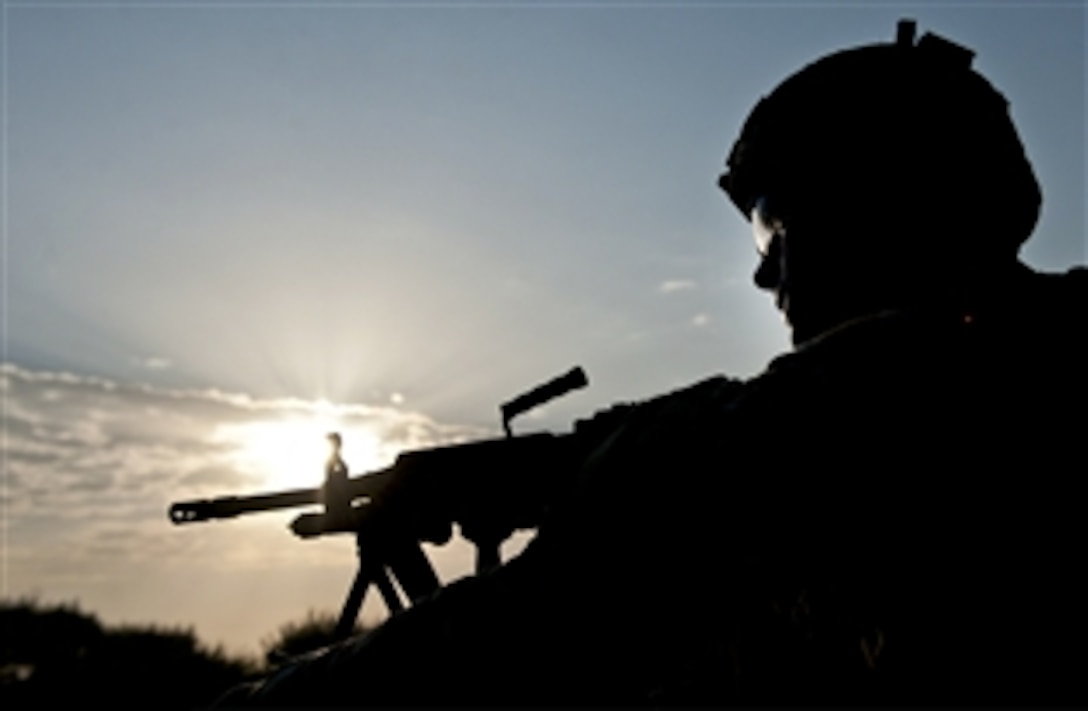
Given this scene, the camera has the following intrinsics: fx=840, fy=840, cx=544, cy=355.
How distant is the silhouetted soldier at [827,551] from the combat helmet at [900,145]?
2.30 metres

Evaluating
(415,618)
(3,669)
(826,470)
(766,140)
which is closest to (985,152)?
(766,140)

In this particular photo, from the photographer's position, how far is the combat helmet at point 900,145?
12.2ft

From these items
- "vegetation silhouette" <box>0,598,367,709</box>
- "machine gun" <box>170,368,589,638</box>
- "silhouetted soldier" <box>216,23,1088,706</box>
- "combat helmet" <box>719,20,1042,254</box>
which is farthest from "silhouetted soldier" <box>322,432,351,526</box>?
"vegetation silhouette" <box>0,598,367,709</box>

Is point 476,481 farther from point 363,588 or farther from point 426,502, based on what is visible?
point 363,588

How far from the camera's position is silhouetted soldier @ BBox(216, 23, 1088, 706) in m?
1.34

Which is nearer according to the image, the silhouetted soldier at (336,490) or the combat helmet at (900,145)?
the combat helmet at (900,145)

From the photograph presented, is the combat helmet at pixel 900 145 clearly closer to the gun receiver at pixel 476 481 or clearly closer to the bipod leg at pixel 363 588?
the gun receiver at pixel 476 481

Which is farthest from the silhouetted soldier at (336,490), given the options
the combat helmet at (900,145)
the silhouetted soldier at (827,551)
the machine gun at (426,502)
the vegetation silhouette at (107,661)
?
the vegetation silhouette at (107,661)

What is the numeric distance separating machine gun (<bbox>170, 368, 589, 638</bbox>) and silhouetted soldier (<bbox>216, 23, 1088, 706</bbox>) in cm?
258

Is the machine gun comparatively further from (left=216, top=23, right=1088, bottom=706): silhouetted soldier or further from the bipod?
(left=216, top=23, right=1088, bottom=706): silhouetted soldier

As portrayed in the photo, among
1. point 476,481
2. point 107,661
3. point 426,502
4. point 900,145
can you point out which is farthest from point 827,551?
point 107,661

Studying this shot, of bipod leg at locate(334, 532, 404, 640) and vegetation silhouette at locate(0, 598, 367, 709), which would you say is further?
vegetation silhouette at locate(0, 598, 367, 709)

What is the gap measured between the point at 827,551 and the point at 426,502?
13.8ft

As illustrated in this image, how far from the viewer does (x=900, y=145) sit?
158 inches
